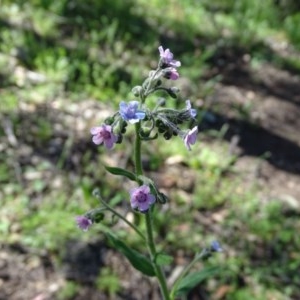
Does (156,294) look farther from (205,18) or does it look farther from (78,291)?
(205,18)

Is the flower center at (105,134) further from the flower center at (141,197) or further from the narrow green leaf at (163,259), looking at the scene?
the narrow green leaf at (163,259)

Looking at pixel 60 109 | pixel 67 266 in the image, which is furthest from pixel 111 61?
pixel 67 266

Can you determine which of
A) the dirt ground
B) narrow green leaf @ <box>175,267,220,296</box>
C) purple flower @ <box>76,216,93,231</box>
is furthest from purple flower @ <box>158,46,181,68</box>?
the dirt ground

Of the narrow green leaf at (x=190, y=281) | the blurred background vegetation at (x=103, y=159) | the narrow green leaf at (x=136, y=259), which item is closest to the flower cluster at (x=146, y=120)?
the narrow green leaf at (x=136, y=259)

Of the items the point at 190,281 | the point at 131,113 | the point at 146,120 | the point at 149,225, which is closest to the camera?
the point at 131,113

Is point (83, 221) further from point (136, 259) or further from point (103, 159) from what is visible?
point (103, 159)

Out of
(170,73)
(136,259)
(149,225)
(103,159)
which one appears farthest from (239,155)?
(170,73)
